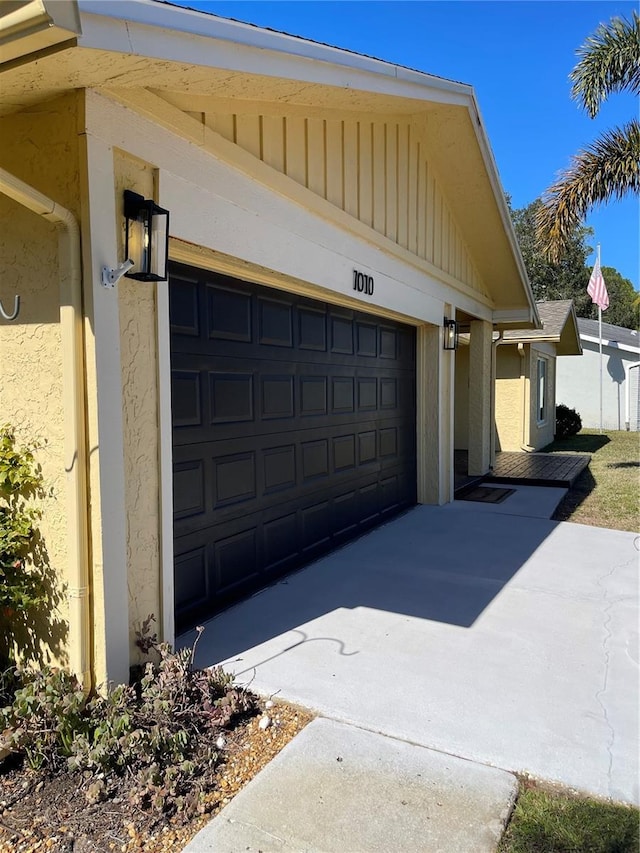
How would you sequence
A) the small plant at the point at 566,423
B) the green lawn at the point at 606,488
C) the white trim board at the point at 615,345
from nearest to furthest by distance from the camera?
1. the green lawn at the point at 606,488
2. the small plant at the point at 566,423
3. the white trim board at the point at 615,345

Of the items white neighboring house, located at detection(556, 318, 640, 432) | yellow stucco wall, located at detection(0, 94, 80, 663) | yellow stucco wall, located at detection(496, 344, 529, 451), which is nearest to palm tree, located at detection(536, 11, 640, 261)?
yellow stucco wall, located at detection(496, 344, 529, 451)

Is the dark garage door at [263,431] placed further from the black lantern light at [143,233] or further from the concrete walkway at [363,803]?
the concrete walkway at [363,803]

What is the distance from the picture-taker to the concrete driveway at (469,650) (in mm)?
2918

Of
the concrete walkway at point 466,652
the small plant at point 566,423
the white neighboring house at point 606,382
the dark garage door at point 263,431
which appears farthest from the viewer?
the white neighboring house at point 606,382

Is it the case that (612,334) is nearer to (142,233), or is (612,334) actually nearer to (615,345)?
(615,345)

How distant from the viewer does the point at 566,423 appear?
19.4 meters

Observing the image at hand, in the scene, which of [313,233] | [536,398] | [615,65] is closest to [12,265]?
[313,233]

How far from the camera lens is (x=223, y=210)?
3936mm

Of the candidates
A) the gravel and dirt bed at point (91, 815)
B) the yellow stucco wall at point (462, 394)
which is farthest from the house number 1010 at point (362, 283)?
the yellow stucco wall at point (462, 394)

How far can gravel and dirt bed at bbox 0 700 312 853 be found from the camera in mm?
2236

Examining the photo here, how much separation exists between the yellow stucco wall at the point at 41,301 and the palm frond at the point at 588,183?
35.5ft

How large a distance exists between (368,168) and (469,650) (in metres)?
4.60

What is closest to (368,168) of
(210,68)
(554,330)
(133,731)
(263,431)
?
(263,431)

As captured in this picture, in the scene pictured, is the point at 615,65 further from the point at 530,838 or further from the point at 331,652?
the point at 530,838
